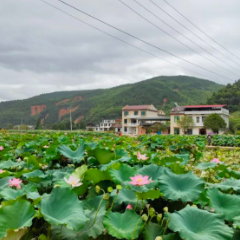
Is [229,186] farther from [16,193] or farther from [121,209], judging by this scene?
[16,193]

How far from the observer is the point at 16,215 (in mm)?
858

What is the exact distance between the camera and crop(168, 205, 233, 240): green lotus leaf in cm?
85

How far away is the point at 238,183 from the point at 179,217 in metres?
0.64

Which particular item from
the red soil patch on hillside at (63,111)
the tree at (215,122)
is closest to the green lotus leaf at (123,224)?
the tree at (215,122)

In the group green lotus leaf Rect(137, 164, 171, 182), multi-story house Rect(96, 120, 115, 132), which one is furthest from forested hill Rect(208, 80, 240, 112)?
green lotus leaf Rect(137, 164, 171, 182)

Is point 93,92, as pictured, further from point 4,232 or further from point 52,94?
point 4,232

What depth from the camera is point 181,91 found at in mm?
82625

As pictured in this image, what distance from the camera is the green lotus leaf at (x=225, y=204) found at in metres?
1.06

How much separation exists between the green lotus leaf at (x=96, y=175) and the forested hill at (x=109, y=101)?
203ft

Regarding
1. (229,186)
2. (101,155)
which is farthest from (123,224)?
(101,155)

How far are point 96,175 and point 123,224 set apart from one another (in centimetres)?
37

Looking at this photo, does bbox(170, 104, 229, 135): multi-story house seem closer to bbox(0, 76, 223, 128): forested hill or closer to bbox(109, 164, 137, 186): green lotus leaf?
bbox(0, 76, 223, 128): forested hill

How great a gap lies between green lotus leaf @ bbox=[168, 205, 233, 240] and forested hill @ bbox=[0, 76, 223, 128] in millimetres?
62370

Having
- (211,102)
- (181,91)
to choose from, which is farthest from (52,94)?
(211,102)
